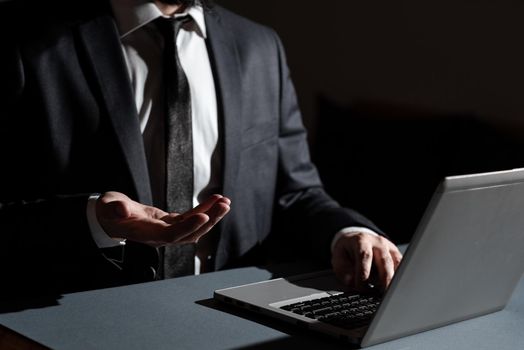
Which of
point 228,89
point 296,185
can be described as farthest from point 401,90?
point 228,89

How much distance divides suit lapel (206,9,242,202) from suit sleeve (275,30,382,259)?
0.49 ft

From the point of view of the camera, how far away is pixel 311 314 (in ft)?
3.60

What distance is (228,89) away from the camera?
173 centimetres

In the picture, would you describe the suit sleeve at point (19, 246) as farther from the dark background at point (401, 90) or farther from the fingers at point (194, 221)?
the dark background at point (401, 90)

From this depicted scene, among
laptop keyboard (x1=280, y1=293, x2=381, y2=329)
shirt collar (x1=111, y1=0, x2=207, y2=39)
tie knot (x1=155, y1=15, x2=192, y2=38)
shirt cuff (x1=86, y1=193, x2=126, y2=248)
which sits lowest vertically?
laptop keyboard (x1=280, y1=293, x2=381, y2=329)

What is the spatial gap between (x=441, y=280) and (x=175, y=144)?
2.43 feet

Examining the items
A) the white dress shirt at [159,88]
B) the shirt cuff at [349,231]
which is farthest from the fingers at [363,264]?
the white dress shirt at [159,88]

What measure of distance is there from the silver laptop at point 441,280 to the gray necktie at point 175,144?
0.44m

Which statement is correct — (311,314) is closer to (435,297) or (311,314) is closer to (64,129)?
(435,297)

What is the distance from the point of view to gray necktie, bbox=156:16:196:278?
1625mm

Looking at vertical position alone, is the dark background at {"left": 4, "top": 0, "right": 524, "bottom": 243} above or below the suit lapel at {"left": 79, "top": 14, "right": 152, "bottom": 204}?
below

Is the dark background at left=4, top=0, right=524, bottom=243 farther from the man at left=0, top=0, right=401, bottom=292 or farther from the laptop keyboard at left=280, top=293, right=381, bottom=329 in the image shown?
the laptop keyboard at left=280, top=293, right=381, bottom=329

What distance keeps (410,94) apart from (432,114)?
4.6 inches

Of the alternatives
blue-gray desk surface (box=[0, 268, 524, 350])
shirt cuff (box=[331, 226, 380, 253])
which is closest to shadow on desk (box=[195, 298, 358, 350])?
blue-gray desk surface (box=[0, 268, 524, 350])
